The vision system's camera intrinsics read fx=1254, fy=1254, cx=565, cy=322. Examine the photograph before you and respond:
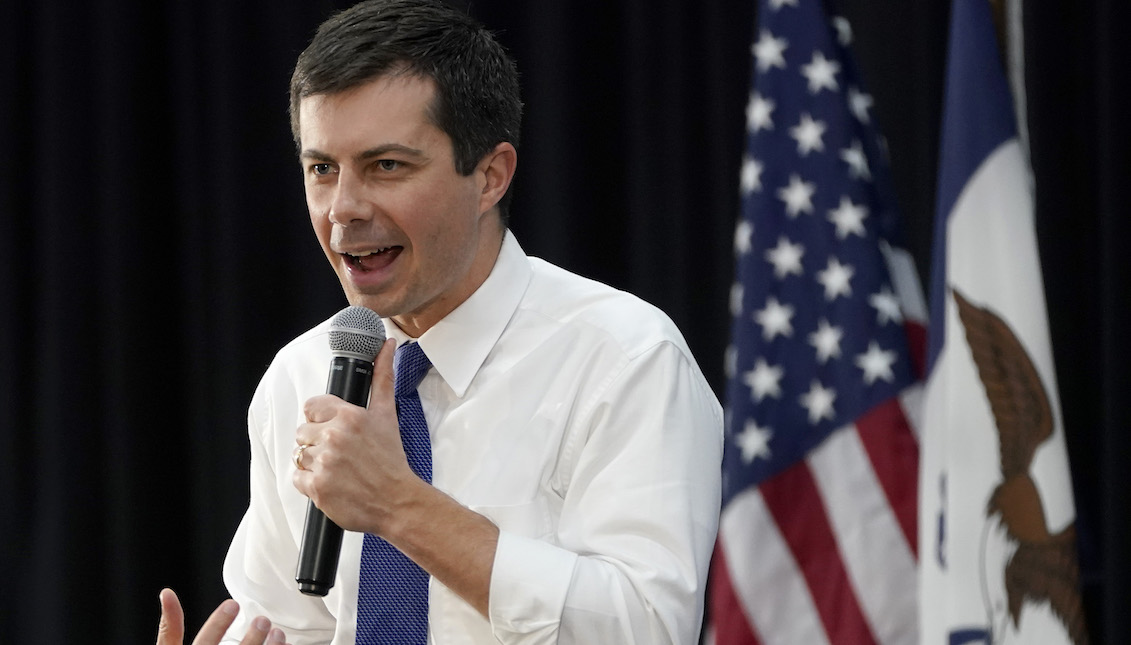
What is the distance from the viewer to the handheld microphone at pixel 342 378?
1380 mm

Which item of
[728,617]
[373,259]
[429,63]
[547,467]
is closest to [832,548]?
[728,617]

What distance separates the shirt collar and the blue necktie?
100 millimetres

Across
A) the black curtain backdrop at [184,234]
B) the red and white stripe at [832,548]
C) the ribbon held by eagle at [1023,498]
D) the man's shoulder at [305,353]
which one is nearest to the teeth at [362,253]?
the man's shoulder at [305,353]

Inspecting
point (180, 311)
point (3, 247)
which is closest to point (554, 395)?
point (180, 311)

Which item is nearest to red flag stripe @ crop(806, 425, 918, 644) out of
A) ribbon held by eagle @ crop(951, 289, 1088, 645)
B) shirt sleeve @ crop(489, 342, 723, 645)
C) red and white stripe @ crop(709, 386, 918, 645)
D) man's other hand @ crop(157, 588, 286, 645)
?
red and white stripe @ crop(709, 386, 918, 645)

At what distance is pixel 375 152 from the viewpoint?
1.57m

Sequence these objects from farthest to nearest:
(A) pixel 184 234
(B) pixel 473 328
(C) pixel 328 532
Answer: (A) pixel 184 234
(B) pixel 473 328
(C) pixel 328 532

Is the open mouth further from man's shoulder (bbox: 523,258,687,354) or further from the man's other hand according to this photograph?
the man's other hand

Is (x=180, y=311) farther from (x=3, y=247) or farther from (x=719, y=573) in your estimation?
(x=719, y=573)

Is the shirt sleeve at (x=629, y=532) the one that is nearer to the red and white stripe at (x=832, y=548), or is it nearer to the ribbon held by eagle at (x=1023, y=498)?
the red and white stripe at (x=832, y=548)

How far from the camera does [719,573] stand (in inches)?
50.1

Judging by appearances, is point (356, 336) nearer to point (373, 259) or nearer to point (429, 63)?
point (373, 259)

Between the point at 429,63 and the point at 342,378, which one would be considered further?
the point at 429,63

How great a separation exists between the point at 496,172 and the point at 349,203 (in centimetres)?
25
